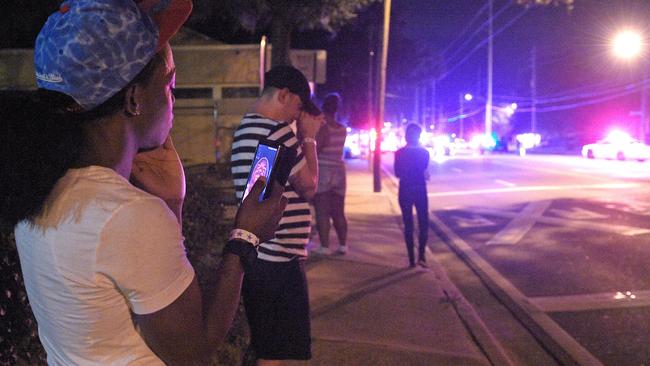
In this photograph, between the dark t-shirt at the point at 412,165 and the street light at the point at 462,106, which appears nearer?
the dark t-shirt at the point at 412,165

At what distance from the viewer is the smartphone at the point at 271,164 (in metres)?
1.77

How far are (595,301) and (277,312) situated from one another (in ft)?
15.2

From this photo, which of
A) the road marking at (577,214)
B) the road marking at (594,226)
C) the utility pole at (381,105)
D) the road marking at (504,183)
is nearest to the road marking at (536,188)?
the road marking at (504,183)

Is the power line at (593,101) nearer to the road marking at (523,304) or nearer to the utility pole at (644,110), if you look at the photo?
the utility pole at (644,110)

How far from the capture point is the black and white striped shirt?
305cm

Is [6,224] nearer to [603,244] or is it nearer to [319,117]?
[319,117]

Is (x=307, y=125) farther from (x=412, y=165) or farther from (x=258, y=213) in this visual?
(x=412, y=165)

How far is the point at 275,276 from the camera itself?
3.03 metres

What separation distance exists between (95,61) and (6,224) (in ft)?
1.45

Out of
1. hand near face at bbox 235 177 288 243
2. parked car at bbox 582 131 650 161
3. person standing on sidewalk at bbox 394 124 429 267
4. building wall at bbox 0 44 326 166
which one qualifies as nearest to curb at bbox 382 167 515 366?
person standing on sidewalk at bbox 394 124 429 267

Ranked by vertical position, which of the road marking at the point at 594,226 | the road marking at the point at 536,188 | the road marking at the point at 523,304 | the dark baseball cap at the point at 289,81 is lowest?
the road marking at the point at 523,304

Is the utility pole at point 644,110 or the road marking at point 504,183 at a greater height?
the utility pole at point 644,110

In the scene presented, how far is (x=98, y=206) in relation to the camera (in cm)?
131

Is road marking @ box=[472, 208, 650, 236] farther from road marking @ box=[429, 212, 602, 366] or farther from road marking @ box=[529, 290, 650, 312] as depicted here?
road marking @ box=[529, 290, 650, 312]
